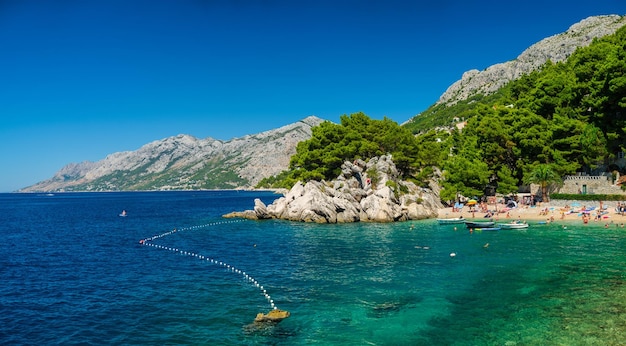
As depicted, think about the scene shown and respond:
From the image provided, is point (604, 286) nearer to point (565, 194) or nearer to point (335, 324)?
point (335, 324)

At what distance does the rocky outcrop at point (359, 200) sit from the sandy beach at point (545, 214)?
678cm

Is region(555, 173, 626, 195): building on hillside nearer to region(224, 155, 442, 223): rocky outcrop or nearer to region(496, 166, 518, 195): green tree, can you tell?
region(496, 166, 518, 195): green tree

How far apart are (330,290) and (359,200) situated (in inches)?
1976

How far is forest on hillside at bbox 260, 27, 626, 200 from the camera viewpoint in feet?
250

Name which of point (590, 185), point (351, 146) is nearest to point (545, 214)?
point (590, 185)

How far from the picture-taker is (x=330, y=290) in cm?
3173

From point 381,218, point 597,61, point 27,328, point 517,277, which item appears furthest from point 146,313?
point 597,61

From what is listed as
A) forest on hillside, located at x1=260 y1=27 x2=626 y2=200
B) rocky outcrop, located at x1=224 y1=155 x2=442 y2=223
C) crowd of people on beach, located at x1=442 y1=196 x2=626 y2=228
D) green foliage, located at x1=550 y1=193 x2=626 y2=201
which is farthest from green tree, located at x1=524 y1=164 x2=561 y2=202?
rocky outcrop, located at x1=224 y1=155 x2=442 y2=223

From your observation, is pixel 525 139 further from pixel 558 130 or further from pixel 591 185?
pixel 591 185

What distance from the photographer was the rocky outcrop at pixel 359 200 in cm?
7775

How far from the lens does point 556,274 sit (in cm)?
3462

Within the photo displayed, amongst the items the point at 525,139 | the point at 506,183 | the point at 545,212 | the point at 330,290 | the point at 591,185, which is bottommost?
the point at 330,290

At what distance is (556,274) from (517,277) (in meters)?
3.47

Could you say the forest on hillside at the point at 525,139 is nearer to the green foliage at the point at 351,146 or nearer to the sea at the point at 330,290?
the green foliage at the point at 351,146
